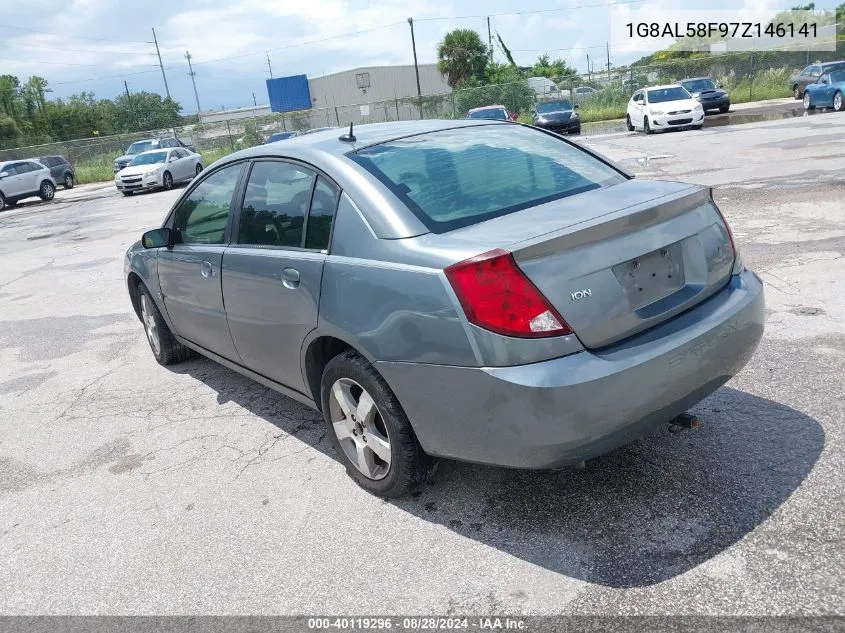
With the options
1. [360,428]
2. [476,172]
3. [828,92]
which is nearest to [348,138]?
[476,172]

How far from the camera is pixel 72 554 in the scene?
10.8 ft

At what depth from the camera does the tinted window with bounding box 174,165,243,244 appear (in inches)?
168

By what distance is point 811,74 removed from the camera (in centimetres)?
2955

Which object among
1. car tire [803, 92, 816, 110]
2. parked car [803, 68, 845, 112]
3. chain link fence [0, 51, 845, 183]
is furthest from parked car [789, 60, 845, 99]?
chain link fence [0, 51, 845, 183]

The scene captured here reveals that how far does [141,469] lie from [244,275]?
126 cm

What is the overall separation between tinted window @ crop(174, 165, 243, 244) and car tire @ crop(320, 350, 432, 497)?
54.7 inches

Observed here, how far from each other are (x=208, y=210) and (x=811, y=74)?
31774mm

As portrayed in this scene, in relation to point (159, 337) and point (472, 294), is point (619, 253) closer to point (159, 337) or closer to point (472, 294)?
point (472, 294)

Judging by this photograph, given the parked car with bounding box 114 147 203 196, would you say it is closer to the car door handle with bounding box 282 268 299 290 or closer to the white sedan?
the white sedan

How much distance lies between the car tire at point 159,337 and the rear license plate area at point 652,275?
378 cm

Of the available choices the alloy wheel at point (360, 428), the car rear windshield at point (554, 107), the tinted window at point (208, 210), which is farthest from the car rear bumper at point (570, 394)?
the car rear windshield at point (554, 107)

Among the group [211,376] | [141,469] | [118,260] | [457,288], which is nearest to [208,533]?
[141,469]

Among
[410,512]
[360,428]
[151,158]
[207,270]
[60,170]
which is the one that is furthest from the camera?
[60,170]

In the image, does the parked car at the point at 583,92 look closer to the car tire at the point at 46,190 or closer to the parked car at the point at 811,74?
the parked car at the point at 811,74
